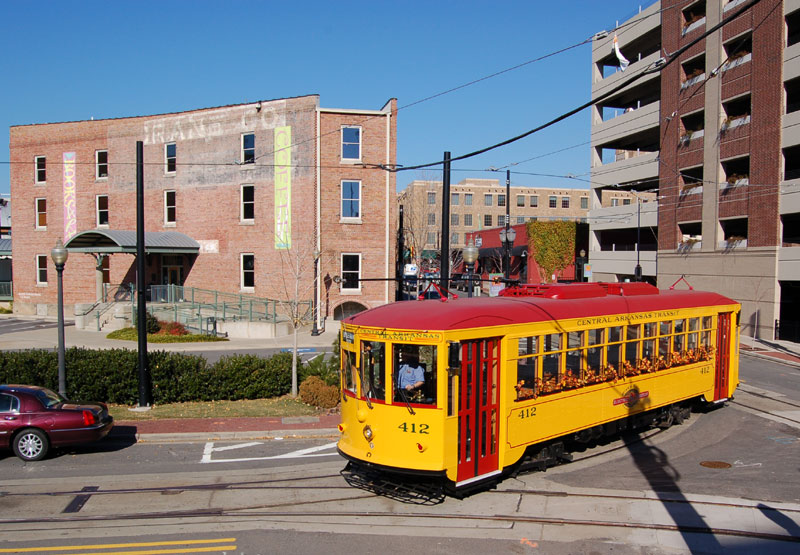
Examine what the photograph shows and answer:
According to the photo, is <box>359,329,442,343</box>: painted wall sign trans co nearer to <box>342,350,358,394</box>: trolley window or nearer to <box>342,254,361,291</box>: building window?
<box>342,350,358,394</box>: trolley window

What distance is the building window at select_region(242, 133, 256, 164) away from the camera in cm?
3281

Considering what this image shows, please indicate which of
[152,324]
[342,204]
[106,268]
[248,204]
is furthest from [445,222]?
[106,268]

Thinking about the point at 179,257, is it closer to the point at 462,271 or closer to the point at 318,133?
the point at 318,133

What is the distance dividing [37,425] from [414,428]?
7.52m

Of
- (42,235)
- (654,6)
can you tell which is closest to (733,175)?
(654,6)

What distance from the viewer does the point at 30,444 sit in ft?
38.0

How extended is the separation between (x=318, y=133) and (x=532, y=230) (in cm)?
2261

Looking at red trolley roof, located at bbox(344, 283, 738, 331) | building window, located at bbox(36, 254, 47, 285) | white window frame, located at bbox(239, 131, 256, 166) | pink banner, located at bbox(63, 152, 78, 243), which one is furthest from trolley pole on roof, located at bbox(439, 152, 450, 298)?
building window, located at bbox(36, 254, 47, 285)

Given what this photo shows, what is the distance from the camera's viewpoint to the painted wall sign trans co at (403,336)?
873 centimetres

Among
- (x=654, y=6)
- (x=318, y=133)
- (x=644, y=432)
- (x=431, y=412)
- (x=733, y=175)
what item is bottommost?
(x=644, y=432)

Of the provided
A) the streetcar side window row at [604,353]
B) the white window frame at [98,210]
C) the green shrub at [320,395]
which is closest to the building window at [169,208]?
the white window frame at [98,210]

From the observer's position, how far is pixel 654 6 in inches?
1439

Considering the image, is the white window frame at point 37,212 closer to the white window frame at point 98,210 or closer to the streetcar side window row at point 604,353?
the white window frame at point 98,210

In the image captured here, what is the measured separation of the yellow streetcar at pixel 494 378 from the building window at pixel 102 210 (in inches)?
1303
